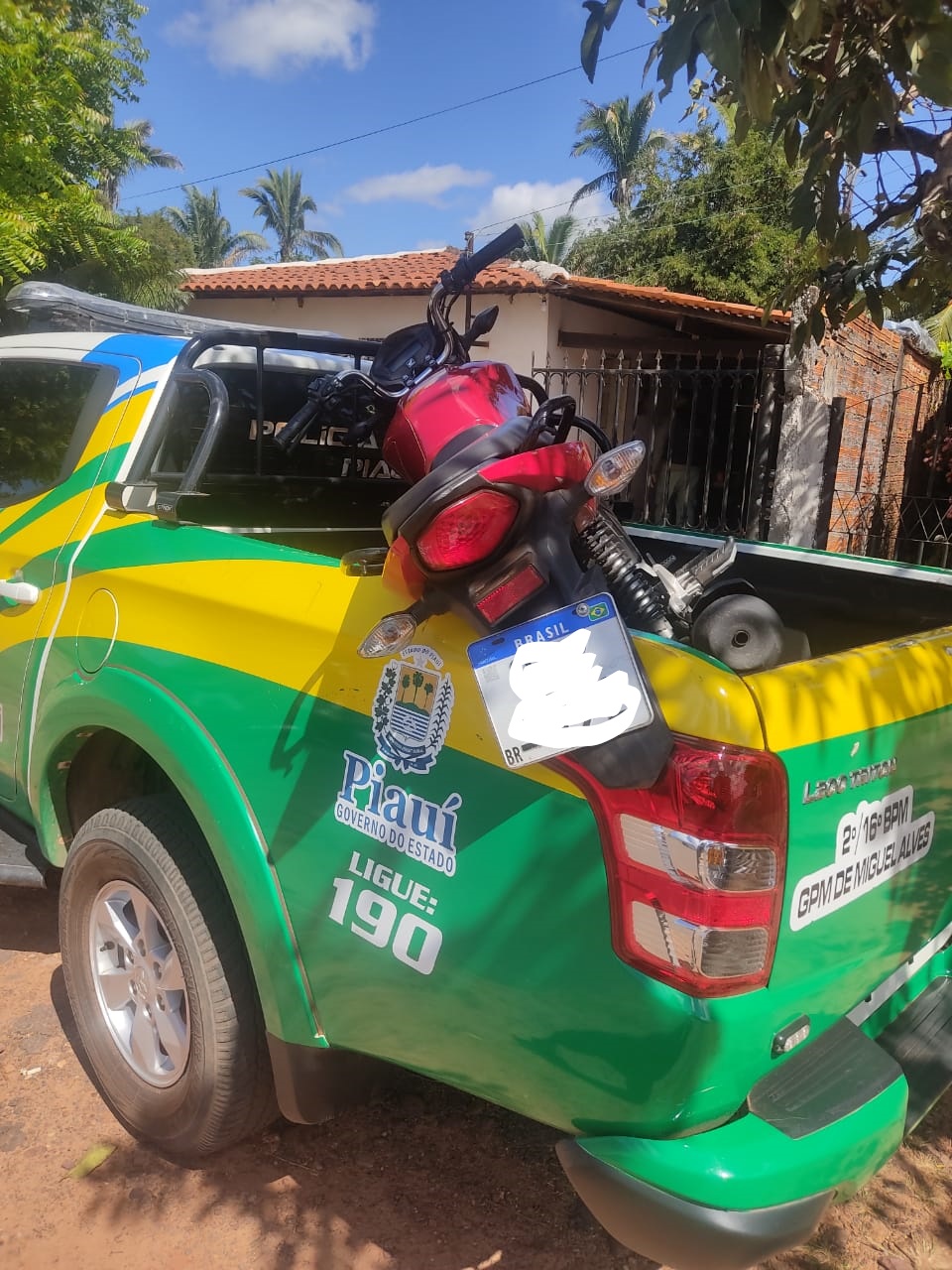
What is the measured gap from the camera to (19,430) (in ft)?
10.5

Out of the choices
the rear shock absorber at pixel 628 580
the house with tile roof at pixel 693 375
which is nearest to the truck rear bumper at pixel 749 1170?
the rear shock absorber at pixel 628 580

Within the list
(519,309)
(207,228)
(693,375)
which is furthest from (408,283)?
(207,228)

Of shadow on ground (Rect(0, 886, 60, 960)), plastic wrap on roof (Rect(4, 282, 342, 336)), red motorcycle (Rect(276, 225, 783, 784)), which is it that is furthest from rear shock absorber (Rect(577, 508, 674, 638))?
plastic wrap on roof (Rect(4, 282, 342, 336))

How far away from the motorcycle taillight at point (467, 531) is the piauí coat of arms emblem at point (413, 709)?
0.67ft

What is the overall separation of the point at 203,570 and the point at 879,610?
196 cm

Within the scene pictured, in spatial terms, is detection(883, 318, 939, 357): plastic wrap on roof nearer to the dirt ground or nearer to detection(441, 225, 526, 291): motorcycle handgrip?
detection(441, 225, 526, 291): motorcycle handgrip

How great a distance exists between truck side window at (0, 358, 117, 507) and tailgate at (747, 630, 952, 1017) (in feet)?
7.43

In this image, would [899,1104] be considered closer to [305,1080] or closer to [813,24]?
[305,1080]

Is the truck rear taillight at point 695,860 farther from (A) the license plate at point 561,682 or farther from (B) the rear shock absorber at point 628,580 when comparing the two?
(B) the rear shock absorber at point 628,580

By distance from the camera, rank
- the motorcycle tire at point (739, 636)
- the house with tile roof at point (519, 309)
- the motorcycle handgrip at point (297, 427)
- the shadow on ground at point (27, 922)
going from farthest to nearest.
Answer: the house with tile roof at point (519, 309), the shadow on ground at point (27, 922), the motorcycle handgrip at point (297, 427), the motorcycle tire at point (739, 636)

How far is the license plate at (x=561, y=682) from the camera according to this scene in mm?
1488

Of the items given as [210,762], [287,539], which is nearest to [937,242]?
[287,539]

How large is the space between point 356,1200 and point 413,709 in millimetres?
1385

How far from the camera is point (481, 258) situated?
2424 millimetres
